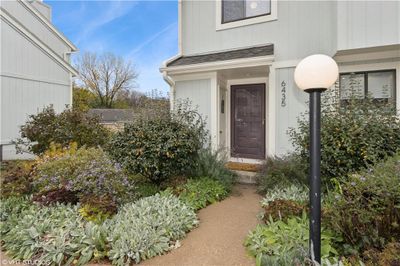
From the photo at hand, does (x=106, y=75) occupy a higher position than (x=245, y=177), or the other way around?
A: (x=106, y=75)

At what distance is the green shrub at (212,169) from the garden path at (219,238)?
66 centimetres

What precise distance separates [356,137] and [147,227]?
381 centimetres

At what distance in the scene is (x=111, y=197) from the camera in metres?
4.25

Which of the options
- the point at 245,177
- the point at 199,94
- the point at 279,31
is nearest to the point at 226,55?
the point at 199,94

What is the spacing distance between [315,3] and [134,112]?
540 centimetres

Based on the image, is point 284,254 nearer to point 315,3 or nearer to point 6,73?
point 315,3

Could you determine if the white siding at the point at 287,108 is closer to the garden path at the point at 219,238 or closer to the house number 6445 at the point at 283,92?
the house number 6445 at the point at 283,92

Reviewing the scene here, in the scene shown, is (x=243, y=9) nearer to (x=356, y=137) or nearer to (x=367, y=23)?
(x=367, y=23)

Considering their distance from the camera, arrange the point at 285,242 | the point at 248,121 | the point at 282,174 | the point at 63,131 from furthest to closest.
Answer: the point at 248,121
the point at 63,131
the point at 282,174
the point at 285,242

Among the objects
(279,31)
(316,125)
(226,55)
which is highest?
(279,31)

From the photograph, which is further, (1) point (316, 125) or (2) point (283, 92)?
(2) point (283, 92)

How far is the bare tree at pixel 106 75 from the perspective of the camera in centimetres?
3353

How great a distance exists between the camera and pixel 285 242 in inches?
122

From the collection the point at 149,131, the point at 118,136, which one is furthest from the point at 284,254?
the point at 118,136
